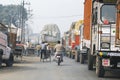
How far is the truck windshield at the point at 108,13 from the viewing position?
17781mm

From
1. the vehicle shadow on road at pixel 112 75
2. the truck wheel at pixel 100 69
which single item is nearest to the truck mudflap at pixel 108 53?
the truck wheel at pixel 100 69

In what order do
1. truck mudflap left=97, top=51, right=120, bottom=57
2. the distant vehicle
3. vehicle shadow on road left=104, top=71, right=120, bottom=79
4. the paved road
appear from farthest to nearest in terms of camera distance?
the distant vehicle → vehicle shadow on road left=104, top=71, right=120, bottom=79 → the paved road → truck mudflap left=97, top=51, right=120, bottom=57

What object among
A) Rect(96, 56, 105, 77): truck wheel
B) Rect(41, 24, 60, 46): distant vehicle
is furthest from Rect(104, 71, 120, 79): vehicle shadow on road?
Rect(41, 24, 60, 46): distant vehicle

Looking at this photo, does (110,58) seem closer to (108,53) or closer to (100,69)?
(108,53)

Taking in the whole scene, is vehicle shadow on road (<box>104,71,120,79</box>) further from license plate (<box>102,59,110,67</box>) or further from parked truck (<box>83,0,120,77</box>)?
license plate (<box>102,59,110,67</box>)

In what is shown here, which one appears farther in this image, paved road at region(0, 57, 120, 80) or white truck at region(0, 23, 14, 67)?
white truck at region(0, 23, 14, 67)

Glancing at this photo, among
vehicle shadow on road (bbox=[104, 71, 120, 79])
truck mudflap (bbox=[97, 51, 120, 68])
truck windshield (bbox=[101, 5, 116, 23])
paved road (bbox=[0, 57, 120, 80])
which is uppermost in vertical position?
truck windshield (bbox=[101, 5, 116, 23])

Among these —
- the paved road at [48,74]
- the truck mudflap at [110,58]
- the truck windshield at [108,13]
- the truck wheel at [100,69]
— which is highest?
the truck windshield at [108,13]

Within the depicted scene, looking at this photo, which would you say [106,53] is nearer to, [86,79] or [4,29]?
[86,79]

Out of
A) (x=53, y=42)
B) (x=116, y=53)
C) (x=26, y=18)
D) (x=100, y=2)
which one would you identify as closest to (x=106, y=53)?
(x=116, y=53)

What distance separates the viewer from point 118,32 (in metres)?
14.0

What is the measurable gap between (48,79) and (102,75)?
8.72 feet

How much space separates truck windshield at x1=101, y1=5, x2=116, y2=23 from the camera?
17.8 m

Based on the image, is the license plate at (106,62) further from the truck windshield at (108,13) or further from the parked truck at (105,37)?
the truck windshield at (108,13)
